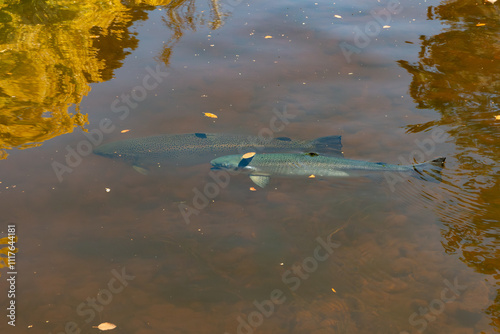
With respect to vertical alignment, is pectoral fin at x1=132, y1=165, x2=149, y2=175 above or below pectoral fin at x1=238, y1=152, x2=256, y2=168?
below

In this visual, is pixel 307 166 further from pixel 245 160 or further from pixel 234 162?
pixel 234 162

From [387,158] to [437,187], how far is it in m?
0.79

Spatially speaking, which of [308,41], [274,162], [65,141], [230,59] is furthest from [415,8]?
[65,141]

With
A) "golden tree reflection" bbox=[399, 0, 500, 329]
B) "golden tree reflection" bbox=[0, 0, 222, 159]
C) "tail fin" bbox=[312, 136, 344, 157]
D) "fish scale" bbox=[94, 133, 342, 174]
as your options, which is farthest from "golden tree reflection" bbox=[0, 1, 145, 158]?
"golden tree reflection" bbox=[399, 0, 500, 329]

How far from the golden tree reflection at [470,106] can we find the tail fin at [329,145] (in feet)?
4.51

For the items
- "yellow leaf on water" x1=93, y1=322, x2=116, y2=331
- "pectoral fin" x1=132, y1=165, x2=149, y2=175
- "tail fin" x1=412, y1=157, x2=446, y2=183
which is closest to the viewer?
"yellow leaf on water" x1=93, y1=322, x2=116, y2=331

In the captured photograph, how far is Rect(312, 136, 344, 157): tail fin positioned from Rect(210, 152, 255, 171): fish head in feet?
3.03

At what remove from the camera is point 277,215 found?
16.7 ft

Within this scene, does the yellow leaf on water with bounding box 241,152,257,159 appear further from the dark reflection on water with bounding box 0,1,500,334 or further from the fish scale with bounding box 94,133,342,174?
the dark reflection on water with bounding box 0,1,500,334

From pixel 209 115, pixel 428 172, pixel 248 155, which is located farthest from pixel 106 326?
pixel 428 172

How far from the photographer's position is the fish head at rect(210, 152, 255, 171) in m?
5.56

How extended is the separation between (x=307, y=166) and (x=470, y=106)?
329 cm

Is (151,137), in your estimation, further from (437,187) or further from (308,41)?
(308,41)

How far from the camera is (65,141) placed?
20.3 ft
